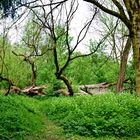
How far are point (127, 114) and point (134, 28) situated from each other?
367cm

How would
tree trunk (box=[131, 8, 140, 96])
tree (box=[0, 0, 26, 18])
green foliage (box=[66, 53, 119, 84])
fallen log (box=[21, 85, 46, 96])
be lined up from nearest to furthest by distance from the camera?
tree (box=[0, 0, 26, 18]) → tree trunk (box=[131, 8, 140, 96]) → fallen log (box=[21, 85, 46, 96]) → green foliage (box=[66, 53, 119, 84])

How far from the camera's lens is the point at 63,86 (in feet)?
107

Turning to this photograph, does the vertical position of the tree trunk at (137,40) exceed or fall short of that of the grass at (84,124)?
it exceeds it

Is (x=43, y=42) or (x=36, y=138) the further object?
(x=43, y=42)

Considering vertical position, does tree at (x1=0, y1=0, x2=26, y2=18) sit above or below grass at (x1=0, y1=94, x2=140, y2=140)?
above

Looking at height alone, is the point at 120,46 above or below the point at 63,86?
above

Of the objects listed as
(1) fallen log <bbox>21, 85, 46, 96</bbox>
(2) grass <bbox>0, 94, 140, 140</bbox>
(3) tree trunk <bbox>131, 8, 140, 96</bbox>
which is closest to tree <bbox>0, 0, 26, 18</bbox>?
(2) grass <bbox>0, 94, 140, 140</bbox>

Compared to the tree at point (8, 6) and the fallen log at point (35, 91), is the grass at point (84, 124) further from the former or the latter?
the fallen log at point (35, 91)

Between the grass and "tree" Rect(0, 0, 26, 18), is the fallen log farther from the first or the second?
"tree" Rect(0, 0, 26, 18)

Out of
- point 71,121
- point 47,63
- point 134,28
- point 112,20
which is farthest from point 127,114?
point 47,63

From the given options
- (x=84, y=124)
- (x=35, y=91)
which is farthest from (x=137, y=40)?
(x=35, y=91)

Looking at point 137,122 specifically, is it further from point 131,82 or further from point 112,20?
point 112,20

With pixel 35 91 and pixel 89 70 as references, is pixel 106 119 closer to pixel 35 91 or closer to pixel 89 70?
pixel 35 91

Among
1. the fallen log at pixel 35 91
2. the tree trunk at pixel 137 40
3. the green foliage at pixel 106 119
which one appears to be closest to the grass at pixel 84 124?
the green foliage at pixel 106 119
